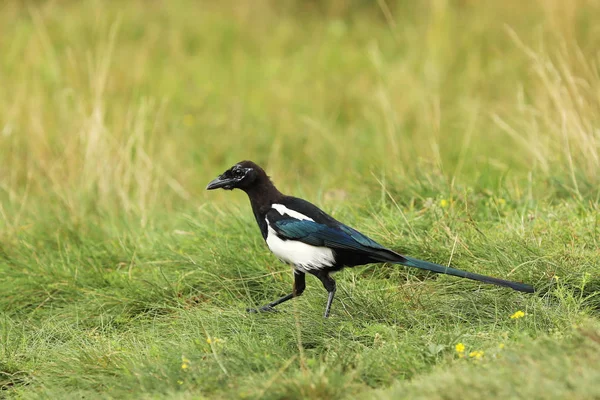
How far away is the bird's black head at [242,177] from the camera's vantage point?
4.39 metres

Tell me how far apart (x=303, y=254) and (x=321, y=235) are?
0.12 metres

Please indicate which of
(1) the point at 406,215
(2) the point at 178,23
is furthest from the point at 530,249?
(2) the point at 178,23

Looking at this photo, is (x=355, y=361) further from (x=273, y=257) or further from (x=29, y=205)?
(x=29, y=205)

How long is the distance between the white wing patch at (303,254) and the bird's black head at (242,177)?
34 cm

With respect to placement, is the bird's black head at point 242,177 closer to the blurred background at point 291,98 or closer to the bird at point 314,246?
the bird at point 314,246

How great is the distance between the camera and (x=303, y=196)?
5676 mm

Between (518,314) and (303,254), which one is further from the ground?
(303,254)

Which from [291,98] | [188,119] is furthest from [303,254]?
[291,98]

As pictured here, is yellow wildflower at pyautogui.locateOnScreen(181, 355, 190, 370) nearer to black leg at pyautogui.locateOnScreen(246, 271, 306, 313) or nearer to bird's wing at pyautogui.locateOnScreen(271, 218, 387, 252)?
black leg at pyautogui.locateOnScreen(246, 271, 306, 313)

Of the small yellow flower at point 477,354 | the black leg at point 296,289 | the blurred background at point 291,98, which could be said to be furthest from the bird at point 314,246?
the blurred background at point 291,98

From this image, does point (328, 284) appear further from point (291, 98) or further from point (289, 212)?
point (291, 98)

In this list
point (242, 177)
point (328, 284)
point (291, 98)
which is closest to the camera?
point (328, 284)

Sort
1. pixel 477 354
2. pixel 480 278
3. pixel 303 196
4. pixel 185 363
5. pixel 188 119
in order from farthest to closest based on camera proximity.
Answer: pixel 188 119 → pixel 303 196 → pixel 480 278 → pixel 185 363 → pixel 477 354

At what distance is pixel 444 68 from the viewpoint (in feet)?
28.7
